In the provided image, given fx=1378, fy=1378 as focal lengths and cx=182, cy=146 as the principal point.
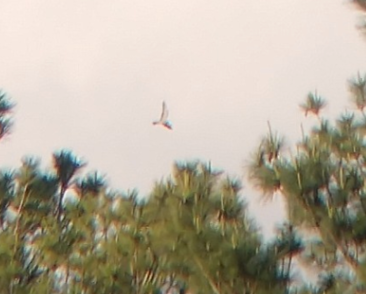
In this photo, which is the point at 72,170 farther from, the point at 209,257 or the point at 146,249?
the point at 209,257

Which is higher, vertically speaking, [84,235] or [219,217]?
[84,235]

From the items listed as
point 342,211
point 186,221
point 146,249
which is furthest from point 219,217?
point 146,249

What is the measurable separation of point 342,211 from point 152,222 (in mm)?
1969

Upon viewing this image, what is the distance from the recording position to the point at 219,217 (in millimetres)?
11734

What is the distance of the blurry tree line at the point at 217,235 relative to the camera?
37.9ft

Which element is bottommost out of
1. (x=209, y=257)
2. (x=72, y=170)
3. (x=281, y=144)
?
(x=209, y=257)

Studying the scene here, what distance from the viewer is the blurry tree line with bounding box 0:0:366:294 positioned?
37.9 feet

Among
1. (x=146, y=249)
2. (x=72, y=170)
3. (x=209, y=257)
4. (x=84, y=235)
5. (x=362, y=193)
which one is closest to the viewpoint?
(x=209, y=257)

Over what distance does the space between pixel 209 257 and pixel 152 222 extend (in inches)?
67.8

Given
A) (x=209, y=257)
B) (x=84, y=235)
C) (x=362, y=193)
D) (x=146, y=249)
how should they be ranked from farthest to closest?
(x=84, y=235) → (x=146, y=249) → (x=362, y=193) → (x=209, y=257)

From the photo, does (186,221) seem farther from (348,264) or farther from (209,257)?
(348,264)

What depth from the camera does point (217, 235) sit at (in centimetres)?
1156

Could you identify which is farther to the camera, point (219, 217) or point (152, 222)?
point (152, 222)

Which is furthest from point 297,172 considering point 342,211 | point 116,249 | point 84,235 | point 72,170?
point 72,170
